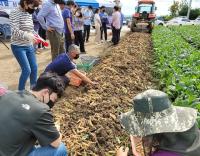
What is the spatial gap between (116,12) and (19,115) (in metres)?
14.9

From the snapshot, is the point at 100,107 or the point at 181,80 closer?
the point at 100,107

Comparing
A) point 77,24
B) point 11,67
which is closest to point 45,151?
point 11,67

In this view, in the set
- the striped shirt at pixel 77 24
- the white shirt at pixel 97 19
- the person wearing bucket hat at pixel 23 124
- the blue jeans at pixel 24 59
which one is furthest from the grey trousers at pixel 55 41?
the white shirt at pixel 97 19

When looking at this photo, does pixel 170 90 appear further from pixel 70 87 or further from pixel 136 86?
pixel 70 87

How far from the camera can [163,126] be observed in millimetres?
2287

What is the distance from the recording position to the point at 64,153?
360cm

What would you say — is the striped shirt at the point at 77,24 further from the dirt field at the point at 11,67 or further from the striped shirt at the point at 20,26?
the striped shirt at the point at 20,26

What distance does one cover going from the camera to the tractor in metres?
26.6

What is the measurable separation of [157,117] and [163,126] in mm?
79

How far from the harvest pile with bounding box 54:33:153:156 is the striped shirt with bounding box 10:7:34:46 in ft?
4.16

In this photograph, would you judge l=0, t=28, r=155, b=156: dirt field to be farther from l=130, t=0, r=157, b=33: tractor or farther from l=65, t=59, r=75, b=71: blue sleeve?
l=130, t=0, r=157, b=33: tractor

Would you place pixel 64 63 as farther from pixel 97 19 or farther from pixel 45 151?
pixel 97 19

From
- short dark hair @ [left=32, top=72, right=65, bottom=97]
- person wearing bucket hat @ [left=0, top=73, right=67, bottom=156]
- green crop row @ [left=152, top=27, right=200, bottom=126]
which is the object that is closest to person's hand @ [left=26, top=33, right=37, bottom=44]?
green crop row @ [left=152, top=27, right=200, bottom=126]

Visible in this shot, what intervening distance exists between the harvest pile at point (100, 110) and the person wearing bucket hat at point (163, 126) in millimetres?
2126
